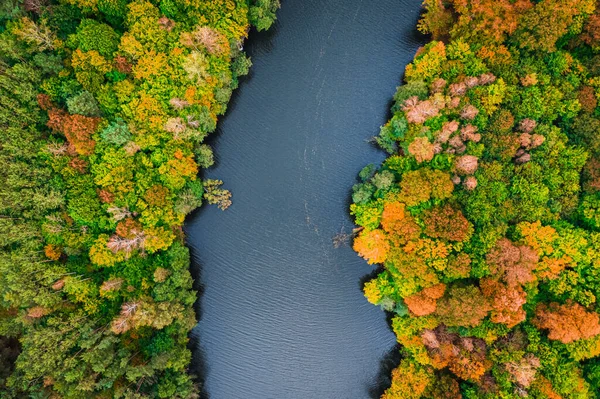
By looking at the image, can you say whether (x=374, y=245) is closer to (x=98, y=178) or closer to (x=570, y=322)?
(x=570, y=322)

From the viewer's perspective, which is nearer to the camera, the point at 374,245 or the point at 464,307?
the point at 464,307

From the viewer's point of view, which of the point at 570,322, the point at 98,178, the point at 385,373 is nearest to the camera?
the point at 570,322

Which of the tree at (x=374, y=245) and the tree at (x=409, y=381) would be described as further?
the tree at (x=409, y=381)

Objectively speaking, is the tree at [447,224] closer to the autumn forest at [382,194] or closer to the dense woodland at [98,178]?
the autumn forest at [382,194]

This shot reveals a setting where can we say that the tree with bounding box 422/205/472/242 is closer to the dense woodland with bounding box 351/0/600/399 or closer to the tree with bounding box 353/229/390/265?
the dense woodland with bounding box 351/0/600/399

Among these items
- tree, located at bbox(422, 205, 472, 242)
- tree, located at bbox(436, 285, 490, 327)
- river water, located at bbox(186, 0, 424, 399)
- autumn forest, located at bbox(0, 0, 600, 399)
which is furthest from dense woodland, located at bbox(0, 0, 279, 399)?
tree, located at bbox(436, 285, 490, 327)

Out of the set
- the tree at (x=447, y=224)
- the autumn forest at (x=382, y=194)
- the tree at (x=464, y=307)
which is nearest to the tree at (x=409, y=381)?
the autumn forest at (x=382, y=194)

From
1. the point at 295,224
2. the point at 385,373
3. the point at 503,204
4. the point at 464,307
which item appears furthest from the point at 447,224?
the point at 385,373
